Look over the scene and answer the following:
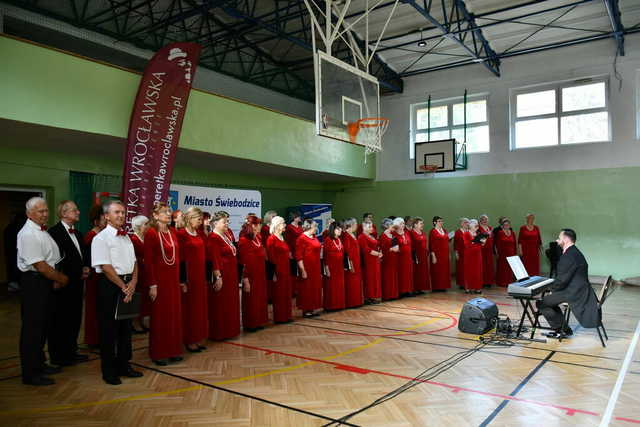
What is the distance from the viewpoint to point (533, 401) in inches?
147

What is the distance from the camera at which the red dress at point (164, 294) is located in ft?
15.2

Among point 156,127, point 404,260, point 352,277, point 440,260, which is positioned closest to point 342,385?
point 352,277

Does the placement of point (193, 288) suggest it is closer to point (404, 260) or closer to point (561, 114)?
point (404, 260)

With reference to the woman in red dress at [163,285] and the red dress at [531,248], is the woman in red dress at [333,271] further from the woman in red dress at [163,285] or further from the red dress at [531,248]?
the red dress at [531,248]

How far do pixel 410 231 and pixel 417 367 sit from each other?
544cm

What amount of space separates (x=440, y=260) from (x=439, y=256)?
9 centimetres

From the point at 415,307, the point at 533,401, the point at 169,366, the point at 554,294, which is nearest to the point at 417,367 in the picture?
the point at 533,401

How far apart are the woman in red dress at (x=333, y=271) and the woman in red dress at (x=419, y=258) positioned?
260 cm

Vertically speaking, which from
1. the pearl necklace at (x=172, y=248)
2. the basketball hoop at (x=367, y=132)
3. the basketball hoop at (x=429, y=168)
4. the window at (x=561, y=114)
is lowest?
the pearl necklace at (x=172, y=248)

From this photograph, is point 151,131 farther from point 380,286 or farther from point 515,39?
point 515,39

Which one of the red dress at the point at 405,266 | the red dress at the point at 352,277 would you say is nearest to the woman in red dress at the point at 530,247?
the red dress at the point at 405,266

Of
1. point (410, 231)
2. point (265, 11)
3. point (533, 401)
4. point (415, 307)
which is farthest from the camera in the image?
point (265, 11)

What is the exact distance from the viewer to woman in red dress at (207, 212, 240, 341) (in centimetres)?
573

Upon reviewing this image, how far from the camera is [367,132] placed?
31.4 feet
